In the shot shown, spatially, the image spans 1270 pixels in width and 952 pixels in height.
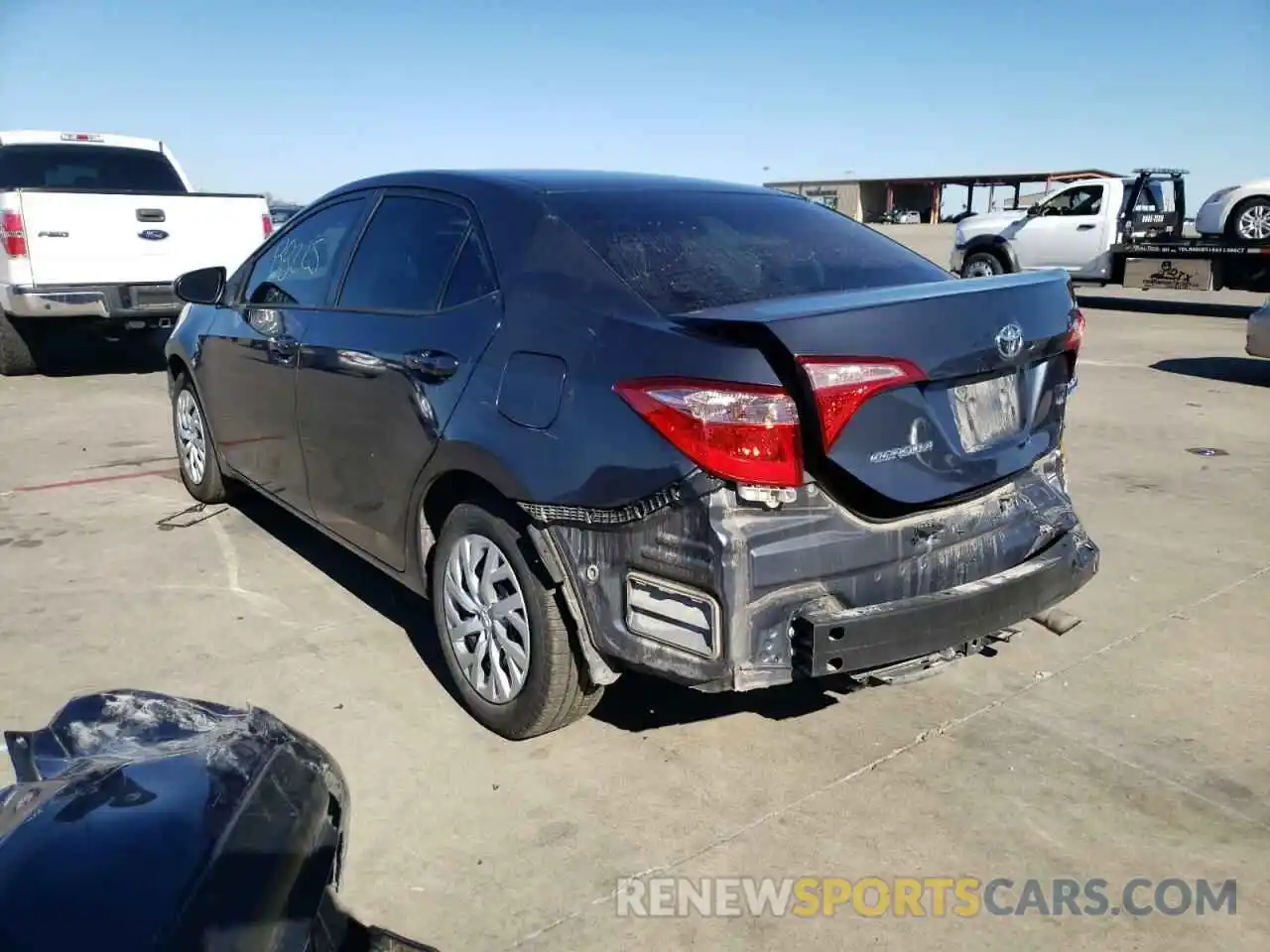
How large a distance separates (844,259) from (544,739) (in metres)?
1.85

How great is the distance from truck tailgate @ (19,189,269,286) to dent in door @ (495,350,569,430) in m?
7.71

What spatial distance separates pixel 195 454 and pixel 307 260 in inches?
75.5

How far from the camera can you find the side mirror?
16.5 ft

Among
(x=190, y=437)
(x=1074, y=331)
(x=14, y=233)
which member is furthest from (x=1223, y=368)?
(x=14, y=233)

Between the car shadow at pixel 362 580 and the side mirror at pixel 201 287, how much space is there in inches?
45.5

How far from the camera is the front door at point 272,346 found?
4168 mm

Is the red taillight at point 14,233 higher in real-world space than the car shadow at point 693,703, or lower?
higher

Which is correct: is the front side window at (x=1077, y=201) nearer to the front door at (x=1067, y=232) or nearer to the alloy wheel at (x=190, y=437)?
the front door at (x=1067, y=232)

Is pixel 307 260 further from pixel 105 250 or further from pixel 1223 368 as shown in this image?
pixel 1223 368

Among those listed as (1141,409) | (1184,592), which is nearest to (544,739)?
(1184,592)

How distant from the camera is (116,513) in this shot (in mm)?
5770

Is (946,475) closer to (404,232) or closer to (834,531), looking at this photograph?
(834,531)

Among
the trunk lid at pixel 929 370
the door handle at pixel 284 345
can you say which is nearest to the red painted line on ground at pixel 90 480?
the door handle at pixel 284 345

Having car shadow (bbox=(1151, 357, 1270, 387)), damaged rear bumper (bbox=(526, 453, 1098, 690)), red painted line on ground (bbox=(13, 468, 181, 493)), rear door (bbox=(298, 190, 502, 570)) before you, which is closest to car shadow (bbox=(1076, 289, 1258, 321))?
car shadow (bbox=(1151, 357, 1270, 387))
